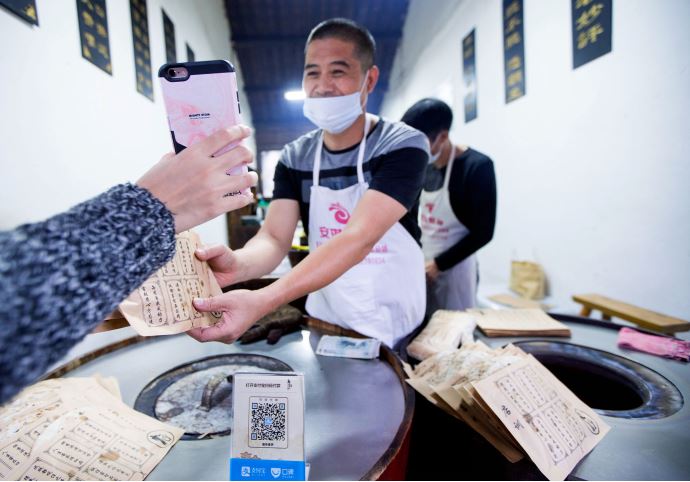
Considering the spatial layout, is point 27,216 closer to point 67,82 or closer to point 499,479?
point 67,82

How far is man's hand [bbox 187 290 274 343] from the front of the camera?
812 mm

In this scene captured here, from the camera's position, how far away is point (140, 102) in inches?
118

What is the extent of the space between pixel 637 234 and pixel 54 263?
9.09ft

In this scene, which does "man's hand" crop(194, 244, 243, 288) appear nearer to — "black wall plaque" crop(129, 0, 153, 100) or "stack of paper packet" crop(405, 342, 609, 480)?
"stack of paper packet" crop(405, 342, 609, 480)

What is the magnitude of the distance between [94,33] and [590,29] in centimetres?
310

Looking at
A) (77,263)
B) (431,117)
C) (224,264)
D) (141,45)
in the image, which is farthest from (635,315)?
(141,45)

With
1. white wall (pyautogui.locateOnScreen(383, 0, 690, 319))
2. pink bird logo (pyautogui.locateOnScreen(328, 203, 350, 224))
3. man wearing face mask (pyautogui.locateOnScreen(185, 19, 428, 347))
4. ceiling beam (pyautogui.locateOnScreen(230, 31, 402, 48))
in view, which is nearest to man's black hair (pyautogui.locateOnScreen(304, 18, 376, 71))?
man wearing face mask (pyautogui.locateOnScreen(185, 19, 428, 347))

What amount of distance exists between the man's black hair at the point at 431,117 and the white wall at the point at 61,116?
188cm

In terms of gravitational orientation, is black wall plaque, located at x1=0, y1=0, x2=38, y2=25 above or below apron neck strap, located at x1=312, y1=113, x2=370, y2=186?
above

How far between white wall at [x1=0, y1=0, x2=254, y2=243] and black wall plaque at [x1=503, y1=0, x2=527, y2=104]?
314 cm

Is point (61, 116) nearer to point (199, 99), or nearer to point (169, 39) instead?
point (199, 99)

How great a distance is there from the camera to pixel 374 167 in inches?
55.1

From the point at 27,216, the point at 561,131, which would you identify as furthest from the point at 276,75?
the point at 27,216

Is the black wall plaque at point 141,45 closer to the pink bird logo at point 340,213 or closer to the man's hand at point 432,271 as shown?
the pink bird logo at point 340,213
